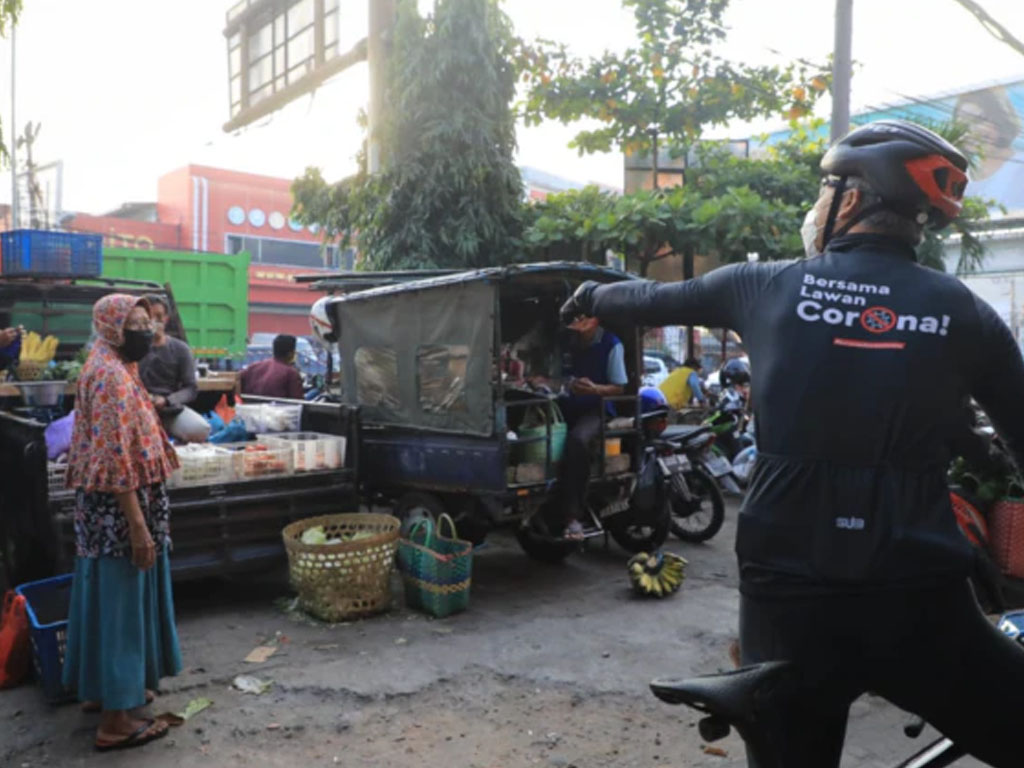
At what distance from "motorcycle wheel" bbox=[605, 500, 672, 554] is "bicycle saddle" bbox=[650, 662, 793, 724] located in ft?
17.1

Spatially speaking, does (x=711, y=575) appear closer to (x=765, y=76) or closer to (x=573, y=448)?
(x=573, y=448)

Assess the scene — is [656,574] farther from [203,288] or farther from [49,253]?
[203,288]

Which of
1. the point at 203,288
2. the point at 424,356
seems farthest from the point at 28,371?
the point at 203,288

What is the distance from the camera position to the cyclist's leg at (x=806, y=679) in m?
1.70

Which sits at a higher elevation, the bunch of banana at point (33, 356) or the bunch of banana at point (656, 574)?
the bunch of banana at point (33, 356)

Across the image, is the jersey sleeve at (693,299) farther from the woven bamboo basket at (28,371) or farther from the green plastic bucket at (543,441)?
the woven bamboo basket at (28,371)

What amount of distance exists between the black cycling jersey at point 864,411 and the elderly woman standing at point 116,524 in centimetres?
259

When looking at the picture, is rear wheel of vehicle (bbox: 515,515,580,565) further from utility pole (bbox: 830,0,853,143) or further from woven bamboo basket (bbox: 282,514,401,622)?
utility pole (bbox: 830,0,853,143)

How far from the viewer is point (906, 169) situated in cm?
180

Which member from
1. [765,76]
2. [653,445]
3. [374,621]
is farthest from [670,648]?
[765,76]

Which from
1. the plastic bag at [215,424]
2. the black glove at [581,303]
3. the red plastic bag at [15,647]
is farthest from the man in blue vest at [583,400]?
the black glove at [581,303]

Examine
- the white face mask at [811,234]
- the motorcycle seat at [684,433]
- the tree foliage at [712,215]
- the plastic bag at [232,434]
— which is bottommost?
the motorcycle seat at [684,433]

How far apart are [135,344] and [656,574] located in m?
3.74

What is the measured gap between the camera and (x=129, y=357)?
3.62 m
